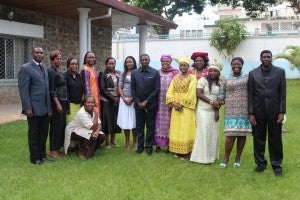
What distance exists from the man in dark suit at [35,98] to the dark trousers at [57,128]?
0.27 meters

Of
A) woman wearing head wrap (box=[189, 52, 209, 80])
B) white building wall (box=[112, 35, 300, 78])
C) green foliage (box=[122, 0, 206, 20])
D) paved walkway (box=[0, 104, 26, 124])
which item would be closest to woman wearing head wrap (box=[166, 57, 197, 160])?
woman wearing head wrap (box=[189, 52, 209, 80])

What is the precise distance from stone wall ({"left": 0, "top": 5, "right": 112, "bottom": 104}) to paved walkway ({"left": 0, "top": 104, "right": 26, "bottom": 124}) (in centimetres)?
34

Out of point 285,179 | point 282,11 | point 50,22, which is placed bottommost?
point 285,179

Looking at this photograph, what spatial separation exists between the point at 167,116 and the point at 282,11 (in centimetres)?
5441

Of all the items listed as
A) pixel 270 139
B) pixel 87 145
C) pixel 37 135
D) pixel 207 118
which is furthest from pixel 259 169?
pixel 37 135

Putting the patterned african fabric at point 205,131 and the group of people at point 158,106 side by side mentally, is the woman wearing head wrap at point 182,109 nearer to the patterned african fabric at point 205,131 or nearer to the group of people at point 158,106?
the group of people at point 158,106

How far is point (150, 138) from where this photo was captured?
6.56 meters

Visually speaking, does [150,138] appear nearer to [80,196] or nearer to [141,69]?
[141,69]

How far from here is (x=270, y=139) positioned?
5.41m

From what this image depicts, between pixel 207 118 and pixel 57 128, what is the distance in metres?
2.22

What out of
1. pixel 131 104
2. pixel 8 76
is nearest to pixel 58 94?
pixel 131 104

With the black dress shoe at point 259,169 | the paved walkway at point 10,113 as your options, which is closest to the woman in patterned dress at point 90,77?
the black dress shoe at point 259,169

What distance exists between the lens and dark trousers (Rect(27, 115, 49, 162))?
18.5 ft

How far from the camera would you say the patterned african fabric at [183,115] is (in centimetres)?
611
